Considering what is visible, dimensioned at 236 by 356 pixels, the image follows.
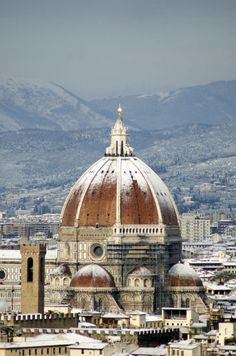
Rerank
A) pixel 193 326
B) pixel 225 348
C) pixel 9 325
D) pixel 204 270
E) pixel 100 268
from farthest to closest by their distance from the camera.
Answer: pixel 204 270 → pixel 100 268 → pixel 193 326 → pixel 9 325 → pixel 225 348

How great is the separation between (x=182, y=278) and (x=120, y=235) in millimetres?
3358

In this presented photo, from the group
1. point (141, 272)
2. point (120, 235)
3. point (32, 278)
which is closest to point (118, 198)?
point (120, 235)

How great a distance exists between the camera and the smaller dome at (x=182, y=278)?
423 feet

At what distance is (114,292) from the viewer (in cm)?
12800

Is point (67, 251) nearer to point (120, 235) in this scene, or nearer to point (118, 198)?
point (120, 235)

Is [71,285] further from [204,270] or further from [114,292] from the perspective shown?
[204,270]

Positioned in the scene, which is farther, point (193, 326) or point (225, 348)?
point (193, 326)

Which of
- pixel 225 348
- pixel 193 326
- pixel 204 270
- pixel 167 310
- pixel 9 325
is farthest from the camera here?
pixel 204 270

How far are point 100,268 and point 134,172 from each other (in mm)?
4441

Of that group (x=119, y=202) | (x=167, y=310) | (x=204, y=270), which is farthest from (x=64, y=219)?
(x=204, y=270)

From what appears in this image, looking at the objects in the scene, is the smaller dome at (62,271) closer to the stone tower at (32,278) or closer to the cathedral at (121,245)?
the cathedral at (121,245)

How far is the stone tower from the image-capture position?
118 meters

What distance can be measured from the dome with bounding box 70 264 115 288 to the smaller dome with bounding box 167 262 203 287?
266cm

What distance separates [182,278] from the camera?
424 ft
